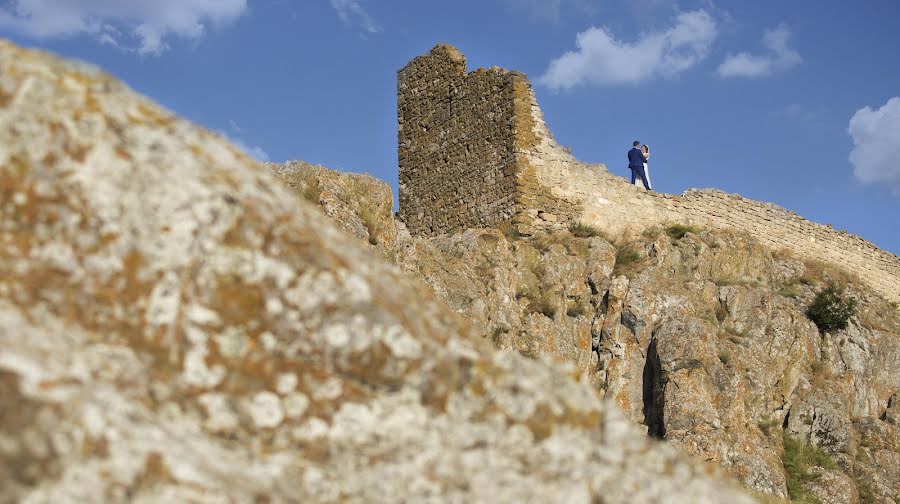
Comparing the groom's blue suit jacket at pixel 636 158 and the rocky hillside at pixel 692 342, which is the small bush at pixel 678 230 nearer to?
the rocky hillside at pixel 692 342

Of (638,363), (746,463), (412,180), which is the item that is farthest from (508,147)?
(746,463)

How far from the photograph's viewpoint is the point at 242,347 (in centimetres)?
350

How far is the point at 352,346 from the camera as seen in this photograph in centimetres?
359

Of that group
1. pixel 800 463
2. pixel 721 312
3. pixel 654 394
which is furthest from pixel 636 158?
pixel 800 463

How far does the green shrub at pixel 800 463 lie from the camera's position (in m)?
19.4

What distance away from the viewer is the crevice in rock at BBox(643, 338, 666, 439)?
1893 centimetres

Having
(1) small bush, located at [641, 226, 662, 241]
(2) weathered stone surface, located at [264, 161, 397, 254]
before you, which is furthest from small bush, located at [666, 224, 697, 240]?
(2) weathered stone surface, located at [264, 161, 397, 254]

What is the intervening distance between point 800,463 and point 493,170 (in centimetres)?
797

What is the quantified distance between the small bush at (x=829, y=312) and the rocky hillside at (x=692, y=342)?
0.18m

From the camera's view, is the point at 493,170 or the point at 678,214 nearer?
the point at 493,170

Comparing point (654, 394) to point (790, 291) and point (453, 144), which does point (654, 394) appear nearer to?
point (453, 144)

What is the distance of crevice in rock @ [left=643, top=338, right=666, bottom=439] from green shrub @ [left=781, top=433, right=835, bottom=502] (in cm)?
274

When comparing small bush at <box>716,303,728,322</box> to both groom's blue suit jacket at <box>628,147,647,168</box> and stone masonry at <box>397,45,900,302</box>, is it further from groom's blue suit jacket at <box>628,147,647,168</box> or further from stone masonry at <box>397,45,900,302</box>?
groom's blue suit jacket at <box>628,147,647,168</box>

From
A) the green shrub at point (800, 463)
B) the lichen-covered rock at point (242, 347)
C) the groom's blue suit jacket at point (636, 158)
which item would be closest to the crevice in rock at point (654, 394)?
the green shrub at point (800, 463)
